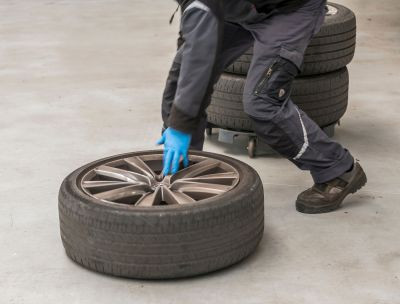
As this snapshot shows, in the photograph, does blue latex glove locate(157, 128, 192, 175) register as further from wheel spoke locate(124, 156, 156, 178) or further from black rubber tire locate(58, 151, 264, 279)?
black rubber tire locate(58, 151, 264, 279)

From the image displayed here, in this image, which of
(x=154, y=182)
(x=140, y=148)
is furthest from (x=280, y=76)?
(x=140, y=148)

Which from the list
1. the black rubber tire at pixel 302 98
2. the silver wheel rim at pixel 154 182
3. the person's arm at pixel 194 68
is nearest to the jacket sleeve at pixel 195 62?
the person's arm at pixel 194 68

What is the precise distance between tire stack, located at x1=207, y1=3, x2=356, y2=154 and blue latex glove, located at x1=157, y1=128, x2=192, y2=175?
43.8 inches

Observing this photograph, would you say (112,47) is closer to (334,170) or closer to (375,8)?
(375,8)

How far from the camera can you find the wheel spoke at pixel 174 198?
2.85 meters

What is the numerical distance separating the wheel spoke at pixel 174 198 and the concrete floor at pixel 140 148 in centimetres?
29

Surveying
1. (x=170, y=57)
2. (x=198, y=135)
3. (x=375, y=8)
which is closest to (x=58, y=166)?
(x=198, y=135)

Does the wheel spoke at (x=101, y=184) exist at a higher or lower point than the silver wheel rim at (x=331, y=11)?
lower

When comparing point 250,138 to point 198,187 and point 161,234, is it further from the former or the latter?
point 161,234

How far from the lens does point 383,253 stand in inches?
117

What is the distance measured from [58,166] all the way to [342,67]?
162 cm

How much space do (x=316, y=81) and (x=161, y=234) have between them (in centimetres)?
172

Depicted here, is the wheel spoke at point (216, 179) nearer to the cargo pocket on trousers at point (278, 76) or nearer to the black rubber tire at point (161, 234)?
the black rubber tire at point (161, 234)

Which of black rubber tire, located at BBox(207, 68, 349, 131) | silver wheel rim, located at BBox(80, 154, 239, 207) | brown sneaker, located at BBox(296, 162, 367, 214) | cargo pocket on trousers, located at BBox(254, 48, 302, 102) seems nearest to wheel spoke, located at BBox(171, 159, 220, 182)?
silver wheel rim, located at BBox(80, 154, 239, 207)
